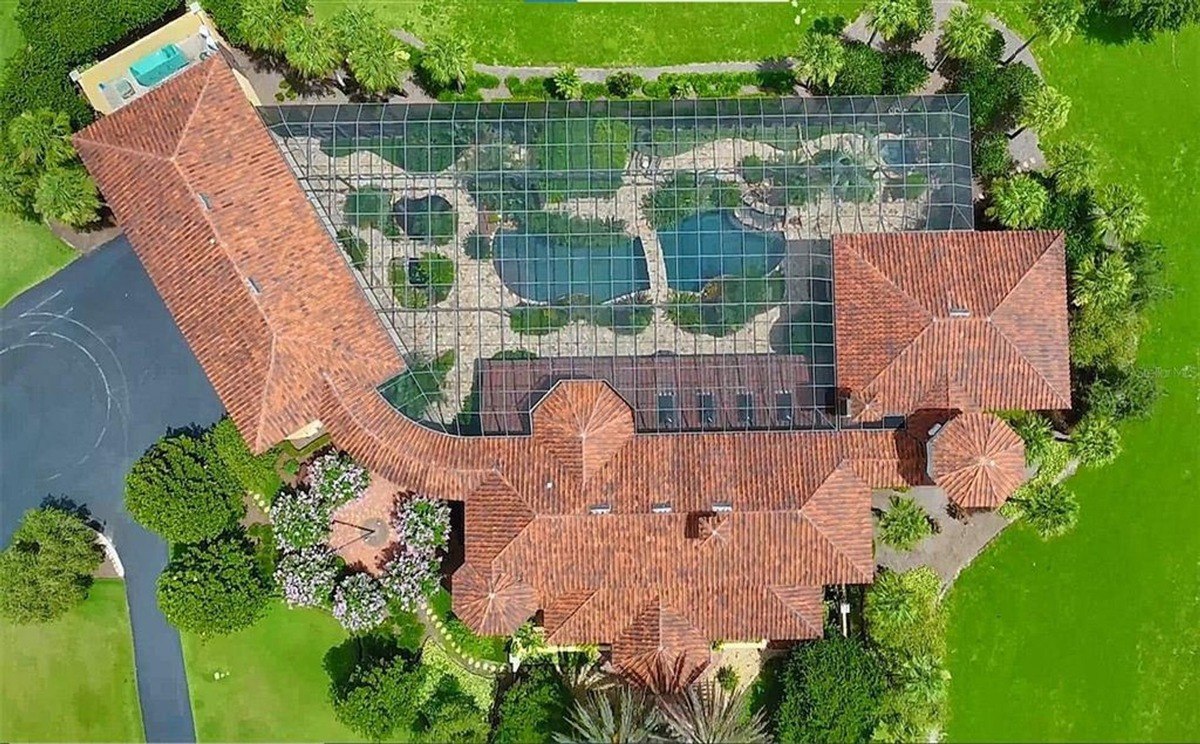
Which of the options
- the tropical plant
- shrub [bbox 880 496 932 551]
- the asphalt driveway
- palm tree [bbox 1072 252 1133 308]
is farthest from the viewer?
the asphalt driveway

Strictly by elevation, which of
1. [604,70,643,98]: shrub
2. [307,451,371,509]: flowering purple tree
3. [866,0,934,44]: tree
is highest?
[866,0,934,44]: tree

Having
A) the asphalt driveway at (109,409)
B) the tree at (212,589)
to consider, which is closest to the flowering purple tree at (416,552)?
the tree at (212,589)

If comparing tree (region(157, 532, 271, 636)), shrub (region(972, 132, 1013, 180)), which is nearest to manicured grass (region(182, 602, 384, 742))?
tree (region(157, 532, 271, 636))

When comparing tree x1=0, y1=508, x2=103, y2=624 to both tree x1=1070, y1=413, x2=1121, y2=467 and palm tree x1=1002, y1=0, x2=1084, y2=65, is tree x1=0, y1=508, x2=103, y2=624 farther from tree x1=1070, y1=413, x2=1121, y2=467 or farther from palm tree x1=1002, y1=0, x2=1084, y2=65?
palm tree x1=1002, y1=0, x2=1084, y2=65

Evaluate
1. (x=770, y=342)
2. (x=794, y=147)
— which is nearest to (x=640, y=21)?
(x=794, y=147)

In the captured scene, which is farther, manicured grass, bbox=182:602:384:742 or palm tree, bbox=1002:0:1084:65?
manicured grass, bbox=182:602:384:742

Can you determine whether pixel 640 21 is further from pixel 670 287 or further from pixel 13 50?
pixel 13 50
